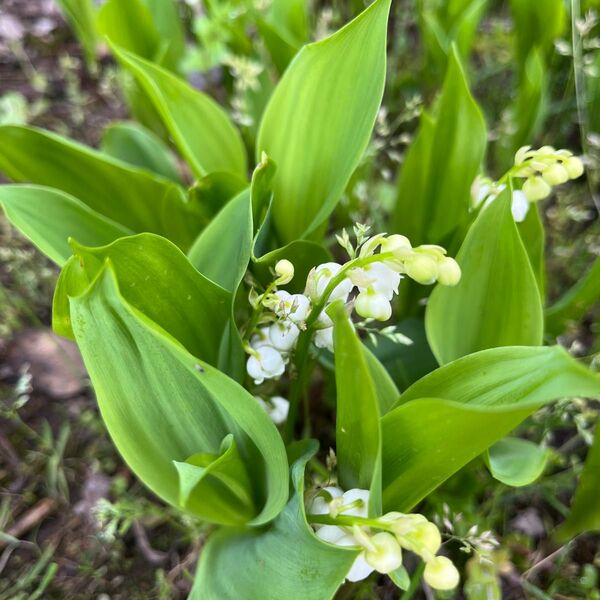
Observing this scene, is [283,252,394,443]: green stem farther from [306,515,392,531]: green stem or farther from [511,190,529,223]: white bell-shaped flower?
[511,190,529,223]: white bell-shaped flower

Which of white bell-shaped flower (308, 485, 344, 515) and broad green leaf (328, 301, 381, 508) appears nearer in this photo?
broad green leaf (328, 301, 381, 508)

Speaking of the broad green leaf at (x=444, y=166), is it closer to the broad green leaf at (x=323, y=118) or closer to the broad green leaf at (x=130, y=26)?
the broad green leaf at (x=323, y=118)

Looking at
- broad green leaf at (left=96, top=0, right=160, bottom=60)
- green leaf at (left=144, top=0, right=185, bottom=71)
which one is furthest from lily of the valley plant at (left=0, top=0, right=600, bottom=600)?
green leaf at (left=144, top=0, right=185, bottom=71)

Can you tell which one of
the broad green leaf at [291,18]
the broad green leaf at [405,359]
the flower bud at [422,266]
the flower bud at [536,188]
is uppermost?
the broad green leaf at [291,18]

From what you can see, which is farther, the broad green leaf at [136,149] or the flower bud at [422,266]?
the broad green leaf at [136,149]

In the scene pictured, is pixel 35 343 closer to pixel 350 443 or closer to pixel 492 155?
pixel 350 443

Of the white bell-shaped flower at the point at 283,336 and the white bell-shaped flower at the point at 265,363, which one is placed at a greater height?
the white bell-shaped flower at the point at 283,336

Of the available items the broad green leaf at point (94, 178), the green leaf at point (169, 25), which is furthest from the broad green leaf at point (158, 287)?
the green leaf at point (169, 25)
